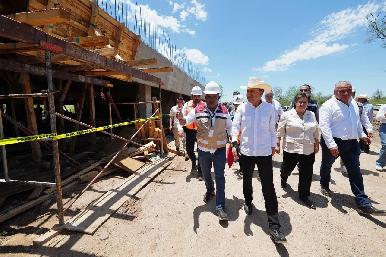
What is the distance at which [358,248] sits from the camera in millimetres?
3387

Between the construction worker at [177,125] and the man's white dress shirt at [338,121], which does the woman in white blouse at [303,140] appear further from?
the construction worker at [177,125]

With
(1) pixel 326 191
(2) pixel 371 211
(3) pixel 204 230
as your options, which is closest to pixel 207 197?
(3) pixel 204 230

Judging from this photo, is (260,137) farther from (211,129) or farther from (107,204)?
(107,204)

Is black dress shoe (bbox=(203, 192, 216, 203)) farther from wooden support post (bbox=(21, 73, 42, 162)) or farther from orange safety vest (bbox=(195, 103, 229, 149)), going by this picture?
wooden support post (bbox=(21, 73, 42, 162))


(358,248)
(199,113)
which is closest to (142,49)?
(199,113)

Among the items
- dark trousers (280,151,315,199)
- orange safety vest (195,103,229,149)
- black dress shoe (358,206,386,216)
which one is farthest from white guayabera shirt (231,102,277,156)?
black dress shoe (358,206,386,216)

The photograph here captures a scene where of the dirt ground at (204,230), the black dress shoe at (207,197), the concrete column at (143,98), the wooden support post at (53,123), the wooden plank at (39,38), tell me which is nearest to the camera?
the wooden plank at (39,38)

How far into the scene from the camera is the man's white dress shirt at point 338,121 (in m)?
4.46

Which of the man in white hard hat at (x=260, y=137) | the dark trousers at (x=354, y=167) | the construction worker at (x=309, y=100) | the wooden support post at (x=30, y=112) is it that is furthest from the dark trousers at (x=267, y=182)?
the wooden support post at (x=30, y=112)

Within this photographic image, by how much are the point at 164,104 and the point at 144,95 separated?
334 inches

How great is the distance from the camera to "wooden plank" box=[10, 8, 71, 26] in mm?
2990

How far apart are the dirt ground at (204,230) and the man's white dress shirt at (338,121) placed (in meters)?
1.17

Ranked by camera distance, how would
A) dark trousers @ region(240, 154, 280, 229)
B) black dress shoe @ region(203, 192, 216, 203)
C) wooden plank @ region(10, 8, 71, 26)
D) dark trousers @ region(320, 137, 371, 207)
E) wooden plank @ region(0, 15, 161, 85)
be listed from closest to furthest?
wooden plank @ region(0, 15, 161, 85) < wooden plank @ region(10, 8, 71, 26) < dark trousers @ region(240, 154, 280, 229) < dark trousers @ region(320, 137, 371, 207) < black dress shoe @ region(203, 192, 216, 203)

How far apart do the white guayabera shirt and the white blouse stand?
96 centimetres
